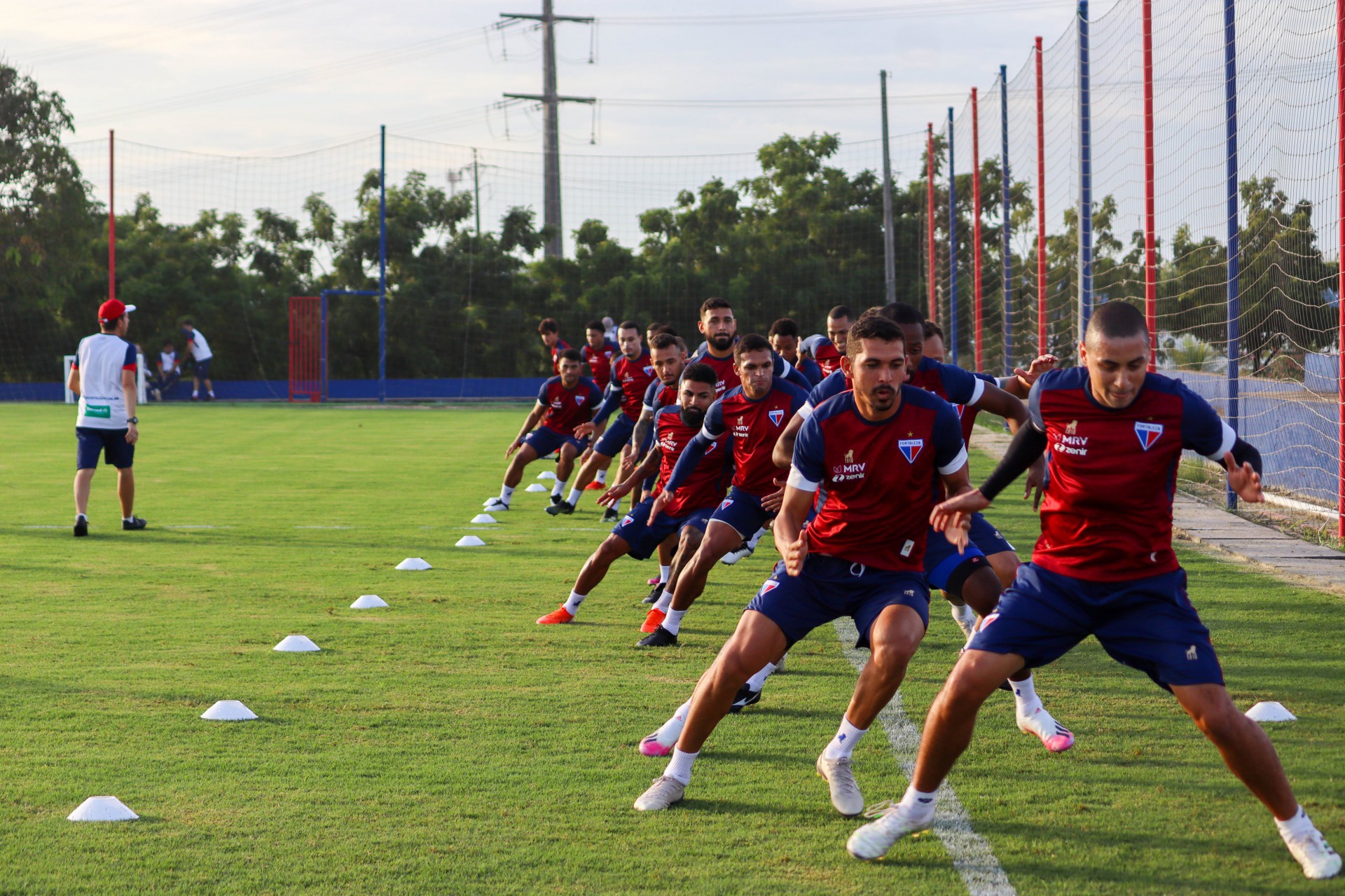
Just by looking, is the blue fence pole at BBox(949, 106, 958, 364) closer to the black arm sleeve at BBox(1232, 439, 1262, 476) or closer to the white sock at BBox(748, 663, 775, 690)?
the white sock at BBox(748, 663, 775, 690)

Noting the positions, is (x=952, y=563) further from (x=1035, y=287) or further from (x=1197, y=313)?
(x=1035, y=287)

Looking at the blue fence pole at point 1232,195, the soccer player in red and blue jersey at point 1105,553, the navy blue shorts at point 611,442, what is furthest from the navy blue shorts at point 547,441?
the soccer player in red and blue jersey at point 1105,553

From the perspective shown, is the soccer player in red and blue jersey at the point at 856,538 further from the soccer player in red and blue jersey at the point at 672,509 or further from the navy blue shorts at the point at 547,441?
the navy blue shorts at the point at 547,441

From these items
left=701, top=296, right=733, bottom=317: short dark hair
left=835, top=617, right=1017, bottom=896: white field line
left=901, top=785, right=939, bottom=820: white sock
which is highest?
left=701, top=296, right=733, bottom=317: short dark hair

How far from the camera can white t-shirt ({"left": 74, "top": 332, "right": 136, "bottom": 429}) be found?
1193cm

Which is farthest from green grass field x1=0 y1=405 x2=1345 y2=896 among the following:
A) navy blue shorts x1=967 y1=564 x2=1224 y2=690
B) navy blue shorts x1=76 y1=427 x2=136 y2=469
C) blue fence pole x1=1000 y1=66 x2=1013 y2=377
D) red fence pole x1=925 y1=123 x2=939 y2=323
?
red fence pole x1=925 y1=123 x2=939 y2=323

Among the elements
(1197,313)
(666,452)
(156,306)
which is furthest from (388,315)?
(666,452)

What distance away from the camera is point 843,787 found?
14.7 feet

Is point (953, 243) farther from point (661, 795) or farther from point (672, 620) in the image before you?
point (661, 795)

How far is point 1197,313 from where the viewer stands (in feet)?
43.8

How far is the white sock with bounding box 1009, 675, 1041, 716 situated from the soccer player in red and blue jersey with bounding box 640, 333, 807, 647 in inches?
72.3

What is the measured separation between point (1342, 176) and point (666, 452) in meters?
5.34

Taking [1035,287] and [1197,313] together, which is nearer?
[1197,313]

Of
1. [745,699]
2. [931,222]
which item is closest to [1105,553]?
[745,699]
